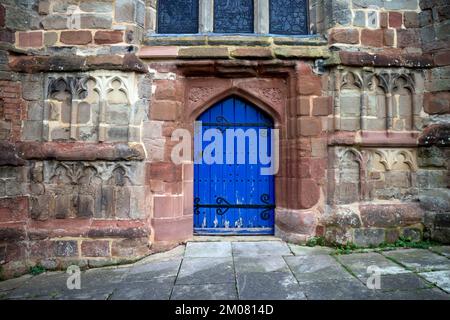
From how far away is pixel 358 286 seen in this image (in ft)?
9.48

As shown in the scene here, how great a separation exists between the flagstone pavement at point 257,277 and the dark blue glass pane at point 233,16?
10.7 feet

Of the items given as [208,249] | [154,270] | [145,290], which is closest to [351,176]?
[208,249]

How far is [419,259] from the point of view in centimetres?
357

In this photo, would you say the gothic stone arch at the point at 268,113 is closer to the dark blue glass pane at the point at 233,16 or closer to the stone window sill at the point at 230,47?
the stone window sill at the point at 230,47

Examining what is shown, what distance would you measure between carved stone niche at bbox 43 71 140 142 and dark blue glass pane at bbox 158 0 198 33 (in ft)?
3.76

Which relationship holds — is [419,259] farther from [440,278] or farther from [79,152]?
[79,152]

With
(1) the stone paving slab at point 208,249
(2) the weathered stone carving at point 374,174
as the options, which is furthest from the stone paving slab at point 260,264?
(2) the weathered stone carving at point 374,174

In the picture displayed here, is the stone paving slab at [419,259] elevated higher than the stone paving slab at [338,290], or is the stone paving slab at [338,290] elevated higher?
the stone paving slab at [419,259]

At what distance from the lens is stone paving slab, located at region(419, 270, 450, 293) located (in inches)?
111

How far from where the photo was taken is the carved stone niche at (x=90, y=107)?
400cm

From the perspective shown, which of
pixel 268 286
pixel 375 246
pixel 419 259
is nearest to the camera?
pixel 268 286

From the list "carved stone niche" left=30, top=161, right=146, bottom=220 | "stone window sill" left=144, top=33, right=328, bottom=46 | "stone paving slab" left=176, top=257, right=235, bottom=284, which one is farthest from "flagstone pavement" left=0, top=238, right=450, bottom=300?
"stone window sill" left=144, top=33, right=328, bottom=46

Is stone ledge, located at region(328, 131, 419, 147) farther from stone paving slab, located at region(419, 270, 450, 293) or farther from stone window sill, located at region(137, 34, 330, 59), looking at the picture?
stone paving slab, located at region(419, 270, 450, 293)

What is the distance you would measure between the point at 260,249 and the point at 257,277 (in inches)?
34.7
